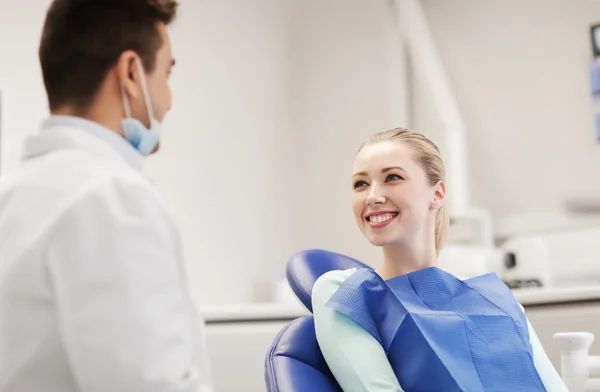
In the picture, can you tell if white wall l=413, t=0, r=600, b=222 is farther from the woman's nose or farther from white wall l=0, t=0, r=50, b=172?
the woman's nose

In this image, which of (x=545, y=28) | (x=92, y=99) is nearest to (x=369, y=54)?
(x=545, y=28)

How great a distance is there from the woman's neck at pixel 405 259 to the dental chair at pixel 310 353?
14 cm

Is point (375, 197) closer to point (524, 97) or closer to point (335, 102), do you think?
point (524, 97)

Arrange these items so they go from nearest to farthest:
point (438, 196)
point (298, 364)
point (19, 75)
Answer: point (298, 364)
point (438, 196)
point (19, 75)

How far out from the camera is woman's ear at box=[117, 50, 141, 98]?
39.1 inches

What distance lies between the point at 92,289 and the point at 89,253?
43 mm

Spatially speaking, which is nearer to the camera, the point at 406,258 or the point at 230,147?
the point at 406,258

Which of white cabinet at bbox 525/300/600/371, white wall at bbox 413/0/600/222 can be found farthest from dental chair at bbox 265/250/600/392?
white wall at bbox 413/0/600/222

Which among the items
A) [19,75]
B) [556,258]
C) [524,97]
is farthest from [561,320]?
[19,75]

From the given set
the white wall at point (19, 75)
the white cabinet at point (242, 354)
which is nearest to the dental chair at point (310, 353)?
the white cabinet at point (242, 354)

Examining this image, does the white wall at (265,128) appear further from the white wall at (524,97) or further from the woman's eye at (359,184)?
the woman's eye at (359,184)

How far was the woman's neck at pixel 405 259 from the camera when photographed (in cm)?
150

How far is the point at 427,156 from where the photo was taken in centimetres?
155

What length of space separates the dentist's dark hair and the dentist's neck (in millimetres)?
731
